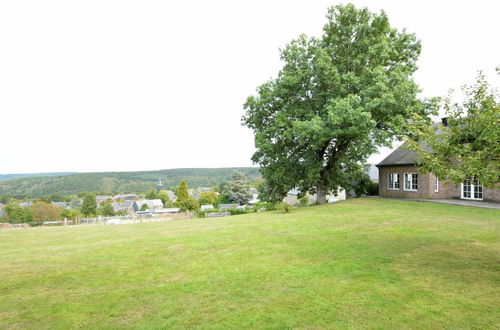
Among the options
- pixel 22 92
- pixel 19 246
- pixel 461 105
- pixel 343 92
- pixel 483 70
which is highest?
pixel 22 92

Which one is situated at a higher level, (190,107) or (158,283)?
(190,107)

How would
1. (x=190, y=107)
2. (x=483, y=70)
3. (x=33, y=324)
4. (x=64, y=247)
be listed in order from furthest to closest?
(x=190, y=107) < (x=64, y=247) < (x=483, y=70) < (x=33, y=324)

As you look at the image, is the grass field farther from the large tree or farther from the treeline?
the treeline

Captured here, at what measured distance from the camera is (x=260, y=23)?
21594 millimetres

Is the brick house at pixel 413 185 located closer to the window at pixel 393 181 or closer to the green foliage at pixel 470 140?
the window at pixel 393 181

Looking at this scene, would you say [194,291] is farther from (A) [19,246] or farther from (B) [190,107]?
(B) [190,107]

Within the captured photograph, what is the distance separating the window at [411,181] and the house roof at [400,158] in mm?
1267

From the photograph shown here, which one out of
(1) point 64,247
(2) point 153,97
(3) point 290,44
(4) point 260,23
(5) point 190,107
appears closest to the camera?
(1) point 64,247

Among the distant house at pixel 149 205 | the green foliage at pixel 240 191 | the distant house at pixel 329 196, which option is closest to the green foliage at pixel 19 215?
the distant house at pixel 149 205

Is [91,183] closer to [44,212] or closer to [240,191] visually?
[44,212]

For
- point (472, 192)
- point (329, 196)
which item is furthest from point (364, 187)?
point (329, 196)

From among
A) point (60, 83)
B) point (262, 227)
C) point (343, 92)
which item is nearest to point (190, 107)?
point (60, 83)

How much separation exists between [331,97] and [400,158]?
10418 mm

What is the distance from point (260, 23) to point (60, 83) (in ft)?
63.5
